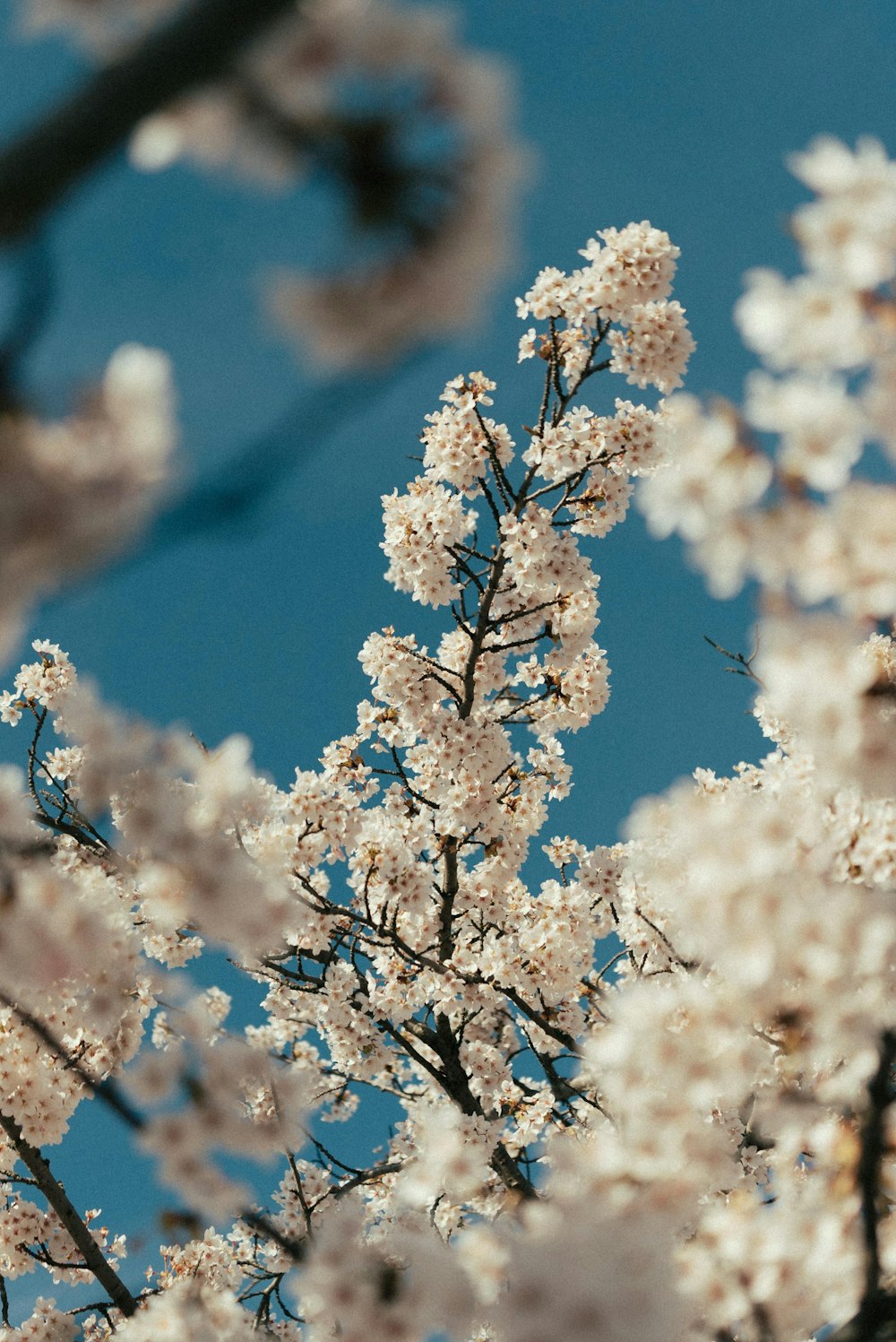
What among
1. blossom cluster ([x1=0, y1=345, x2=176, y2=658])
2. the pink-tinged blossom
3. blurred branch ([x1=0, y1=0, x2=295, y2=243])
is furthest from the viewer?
the pink-tinged blossom

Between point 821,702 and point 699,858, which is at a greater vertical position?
point 821,702

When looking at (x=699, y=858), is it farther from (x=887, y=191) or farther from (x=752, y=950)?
(x=887, y=191)

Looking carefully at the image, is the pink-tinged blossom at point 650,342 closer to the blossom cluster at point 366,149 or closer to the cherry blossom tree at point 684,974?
the cherry blossom tree at point 684,974

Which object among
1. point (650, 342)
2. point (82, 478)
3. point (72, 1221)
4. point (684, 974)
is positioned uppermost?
point (650, 342)

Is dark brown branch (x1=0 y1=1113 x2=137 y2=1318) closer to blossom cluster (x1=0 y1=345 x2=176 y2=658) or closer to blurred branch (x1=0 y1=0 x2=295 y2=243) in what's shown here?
blossom cluster (x1=0 y1=345 x2=176 y2=658)

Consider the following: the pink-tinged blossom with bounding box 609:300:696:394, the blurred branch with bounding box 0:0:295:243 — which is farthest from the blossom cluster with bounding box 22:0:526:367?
the pink-tinged blossom with bounding box 609:300:696:394

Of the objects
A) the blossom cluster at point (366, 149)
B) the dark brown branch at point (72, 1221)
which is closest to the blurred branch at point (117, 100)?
the blossom cluster at point (366, 149)

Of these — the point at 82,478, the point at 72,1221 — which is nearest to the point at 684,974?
the point at 72,1221

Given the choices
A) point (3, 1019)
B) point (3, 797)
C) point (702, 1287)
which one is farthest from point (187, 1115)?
point (3, 1019)

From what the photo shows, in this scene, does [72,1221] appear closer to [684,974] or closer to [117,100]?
[684,974]
